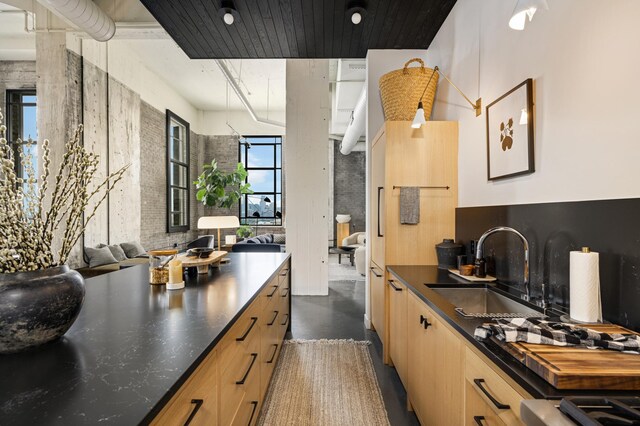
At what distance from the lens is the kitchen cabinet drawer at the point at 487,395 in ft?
3.06

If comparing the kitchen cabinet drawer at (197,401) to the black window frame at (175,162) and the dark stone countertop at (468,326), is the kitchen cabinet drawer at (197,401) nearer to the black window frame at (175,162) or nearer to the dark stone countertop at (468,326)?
the dark stone countertop at (468,326)

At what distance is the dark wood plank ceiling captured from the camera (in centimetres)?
290

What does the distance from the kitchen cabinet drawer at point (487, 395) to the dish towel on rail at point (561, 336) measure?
0.13 metres

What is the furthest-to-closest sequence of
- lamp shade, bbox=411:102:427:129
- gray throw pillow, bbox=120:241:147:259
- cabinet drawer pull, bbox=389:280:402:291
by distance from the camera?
gray throw pillow, bbox=120:241:147:259 → lamp shade, bbox=411:102:427:129 → cabinet drawer pull, bbox=389:280:402:291

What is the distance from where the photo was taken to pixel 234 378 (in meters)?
1.37

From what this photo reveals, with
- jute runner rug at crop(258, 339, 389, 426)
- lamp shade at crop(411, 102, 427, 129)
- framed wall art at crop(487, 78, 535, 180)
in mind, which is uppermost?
lamp shade at crop(411, 102, 427, 129)

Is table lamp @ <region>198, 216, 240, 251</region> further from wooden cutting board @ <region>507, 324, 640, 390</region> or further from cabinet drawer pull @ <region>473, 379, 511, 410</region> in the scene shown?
wooden cutting board @ <region>507, 324, 640, 390</region>

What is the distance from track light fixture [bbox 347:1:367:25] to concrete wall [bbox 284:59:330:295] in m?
2.19

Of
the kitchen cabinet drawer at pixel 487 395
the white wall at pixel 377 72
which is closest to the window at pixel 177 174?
the white wall at pixel 377 72

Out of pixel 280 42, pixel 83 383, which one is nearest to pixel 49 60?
pixel 280 42

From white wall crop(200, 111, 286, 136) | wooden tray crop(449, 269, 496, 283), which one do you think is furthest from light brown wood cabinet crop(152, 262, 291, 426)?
white wall crop(200, 111, 286, 136)

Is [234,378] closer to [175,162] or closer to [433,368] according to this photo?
[433,368]

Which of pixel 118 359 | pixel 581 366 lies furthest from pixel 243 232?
pixel 581 366

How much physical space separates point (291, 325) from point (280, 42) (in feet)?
10.8
